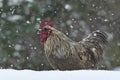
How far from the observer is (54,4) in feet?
25.6

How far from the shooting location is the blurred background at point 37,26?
25.2 feet

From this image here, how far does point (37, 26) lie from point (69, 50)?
3068 millimetres

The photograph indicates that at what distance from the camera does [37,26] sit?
7664 millimetres

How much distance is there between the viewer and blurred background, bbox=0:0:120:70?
7.68 meters

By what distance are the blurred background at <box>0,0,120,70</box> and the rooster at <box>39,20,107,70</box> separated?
8.58 feet

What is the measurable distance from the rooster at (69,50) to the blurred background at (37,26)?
8.58 feet
